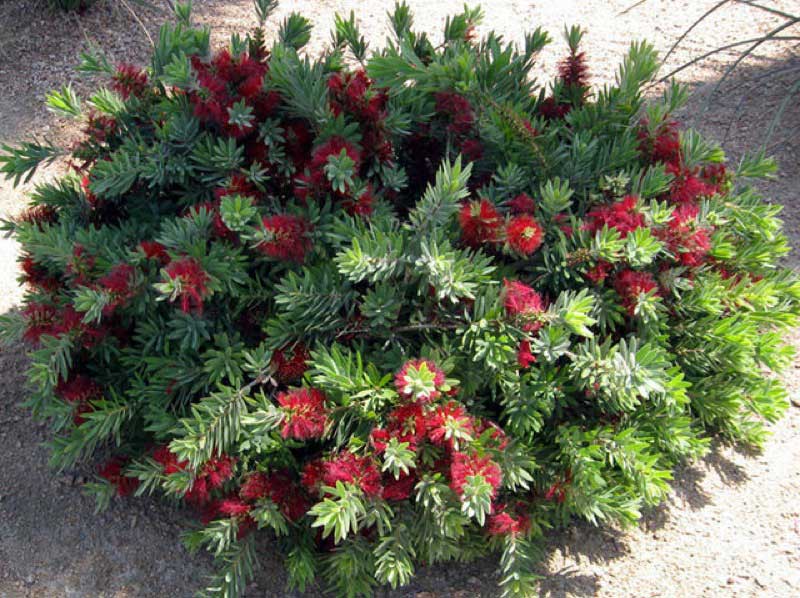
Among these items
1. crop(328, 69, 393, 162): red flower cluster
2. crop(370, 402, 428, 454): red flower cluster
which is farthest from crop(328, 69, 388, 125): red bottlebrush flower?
crop(370, 402, 428, 454): red flower cluster

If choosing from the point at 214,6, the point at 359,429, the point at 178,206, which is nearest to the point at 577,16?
the point at 214,6

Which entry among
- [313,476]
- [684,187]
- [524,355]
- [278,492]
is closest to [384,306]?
[524,355]

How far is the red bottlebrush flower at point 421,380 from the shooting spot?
6.15ft

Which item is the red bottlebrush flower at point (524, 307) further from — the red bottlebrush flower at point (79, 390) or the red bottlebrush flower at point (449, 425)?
the red bottlebrush flower at point (79, 390)

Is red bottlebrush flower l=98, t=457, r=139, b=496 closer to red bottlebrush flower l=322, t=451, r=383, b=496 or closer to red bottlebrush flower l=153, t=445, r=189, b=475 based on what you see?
red bottlebrush flower l=153, t=445, r=189, b=475

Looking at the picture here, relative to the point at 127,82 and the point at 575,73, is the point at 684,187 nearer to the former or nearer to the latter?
the point at 575,73

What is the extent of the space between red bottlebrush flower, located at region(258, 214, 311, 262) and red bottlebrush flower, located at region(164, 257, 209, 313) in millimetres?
187

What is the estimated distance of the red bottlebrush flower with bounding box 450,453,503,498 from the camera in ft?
6.38

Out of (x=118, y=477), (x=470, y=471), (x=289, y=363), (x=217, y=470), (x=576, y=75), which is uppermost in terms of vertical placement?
(x=576, y=75)

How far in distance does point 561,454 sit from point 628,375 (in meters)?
0.41

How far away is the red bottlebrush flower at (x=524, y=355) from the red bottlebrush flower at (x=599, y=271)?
28 cm

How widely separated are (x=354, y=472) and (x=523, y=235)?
771mm

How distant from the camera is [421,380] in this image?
1.89 meters

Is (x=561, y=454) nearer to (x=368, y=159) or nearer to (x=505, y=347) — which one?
(x=505, y=347)
